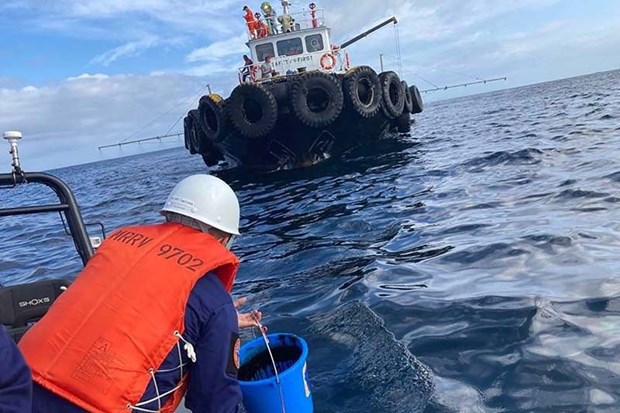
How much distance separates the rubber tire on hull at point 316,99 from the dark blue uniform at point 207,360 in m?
12.9

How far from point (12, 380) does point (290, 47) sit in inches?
745

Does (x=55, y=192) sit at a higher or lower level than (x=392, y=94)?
lower

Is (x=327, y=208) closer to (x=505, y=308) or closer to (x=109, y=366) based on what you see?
(x=505, y=308)

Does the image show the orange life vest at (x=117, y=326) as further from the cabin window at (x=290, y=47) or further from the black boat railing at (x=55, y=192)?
the cabin window at (x=290, y=47)

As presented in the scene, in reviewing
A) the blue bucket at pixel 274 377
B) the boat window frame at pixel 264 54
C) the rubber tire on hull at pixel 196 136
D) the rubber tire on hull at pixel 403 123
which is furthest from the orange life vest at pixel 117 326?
the rubber tire on hull at pixel 403 123

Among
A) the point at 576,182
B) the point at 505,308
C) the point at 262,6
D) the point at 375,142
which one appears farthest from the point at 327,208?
the point at 262,6

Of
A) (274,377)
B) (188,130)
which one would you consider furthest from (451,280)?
(188,130)

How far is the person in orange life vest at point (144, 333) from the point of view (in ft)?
6.15

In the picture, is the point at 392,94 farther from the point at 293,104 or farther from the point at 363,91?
the point at 293,104

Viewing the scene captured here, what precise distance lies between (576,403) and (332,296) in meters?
2.56

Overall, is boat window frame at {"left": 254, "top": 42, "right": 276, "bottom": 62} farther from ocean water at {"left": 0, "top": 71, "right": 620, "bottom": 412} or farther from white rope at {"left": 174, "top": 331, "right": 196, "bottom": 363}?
white rope at {"left": 174, "top": 331, "right": 196, "bottom": 363}

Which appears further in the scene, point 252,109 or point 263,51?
point 263,51

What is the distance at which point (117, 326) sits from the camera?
1900 mm

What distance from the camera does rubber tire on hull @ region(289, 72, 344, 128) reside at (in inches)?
576
